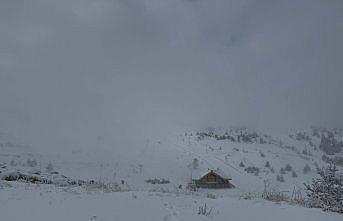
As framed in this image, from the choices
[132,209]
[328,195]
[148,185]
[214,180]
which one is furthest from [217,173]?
[132,209]

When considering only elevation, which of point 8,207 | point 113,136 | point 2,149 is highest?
point 113,136

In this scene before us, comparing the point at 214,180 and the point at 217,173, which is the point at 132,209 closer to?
the point at 217,173

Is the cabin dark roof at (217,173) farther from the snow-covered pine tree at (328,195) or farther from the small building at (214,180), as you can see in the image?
the snow-covered pine tree at (328,195)

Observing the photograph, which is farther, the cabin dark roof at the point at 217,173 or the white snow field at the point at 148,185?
the cabin dark roof at the point at 217,173

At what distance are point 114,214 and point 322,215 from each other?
18.6 feet

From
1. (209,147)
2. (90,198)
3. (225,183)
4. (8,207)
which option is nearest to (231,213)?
(90,198)

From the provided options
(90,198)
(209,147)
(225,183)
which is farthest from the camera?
(209,147)

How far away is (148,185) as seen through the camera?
57781 mm

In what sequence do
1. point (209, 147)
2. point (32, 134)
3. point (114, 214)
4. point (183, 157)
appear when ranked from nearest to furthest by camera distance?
point (114, 214), point (32, 134), point (183, 157), point (209, 147)

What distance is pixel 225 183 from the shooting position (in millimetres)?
68438

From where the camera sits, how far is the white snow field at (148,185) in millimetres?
8930

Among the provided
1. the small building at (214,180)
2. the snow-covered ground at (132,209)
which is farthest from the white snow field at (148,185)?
the small building at (214,180)

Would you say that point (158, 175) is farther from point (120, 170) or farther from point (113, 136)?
point (113, 136)

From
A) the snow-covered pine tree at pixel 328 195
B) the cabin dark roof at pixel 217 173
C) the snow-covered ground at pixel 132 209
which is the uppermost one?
the cabin dark roof at pixel 217 173
